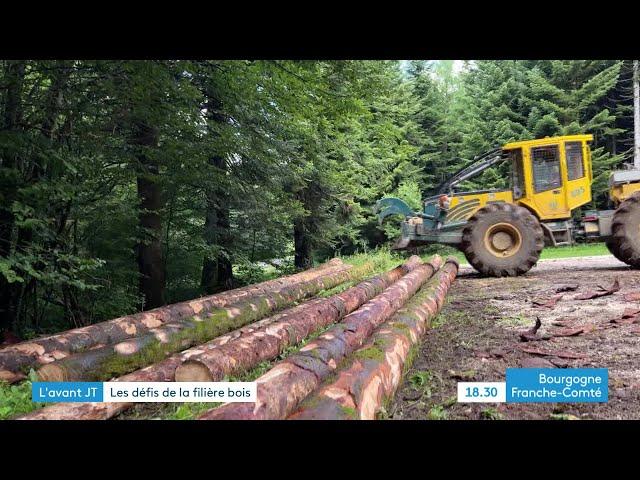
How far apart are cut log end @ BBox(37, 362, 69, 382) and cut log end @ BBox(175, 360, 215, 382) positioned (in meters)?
0.68

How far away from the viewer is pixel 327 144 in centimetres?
871

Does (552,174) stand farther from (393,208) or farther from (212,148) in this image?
(212,148)

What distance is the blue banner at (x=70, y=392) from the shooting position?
1967mm

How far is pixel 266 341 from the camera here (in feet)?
10.9

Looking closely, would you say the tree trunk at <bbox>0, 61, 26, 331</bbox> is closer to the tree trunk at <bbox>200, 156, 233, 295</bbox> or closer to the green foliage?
the green foliage

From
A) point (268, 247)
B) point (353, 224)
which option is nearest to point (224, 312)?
point (268, 247)

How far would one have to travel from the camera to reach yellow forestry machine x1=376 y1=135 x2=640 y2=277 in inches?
245

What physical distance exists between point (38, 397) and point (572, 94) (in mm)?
7087

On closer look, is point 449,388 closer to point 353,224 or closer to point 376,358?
point 376,358

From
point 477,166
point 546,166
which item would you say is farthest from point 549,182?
point 477,166

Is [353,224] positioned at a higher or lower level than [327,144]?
lower

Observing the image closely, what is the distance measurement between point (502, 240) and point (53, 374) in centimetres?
585

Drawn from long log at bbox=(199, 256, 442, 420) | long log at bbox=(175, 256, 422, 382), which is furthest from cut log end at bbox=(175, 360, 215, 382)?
long log at bbox=(199, 256, 442, 420)

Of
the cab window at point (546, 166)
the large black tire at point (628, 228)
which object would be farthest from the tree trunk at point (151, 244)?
the large black tire at point (628, 228)
